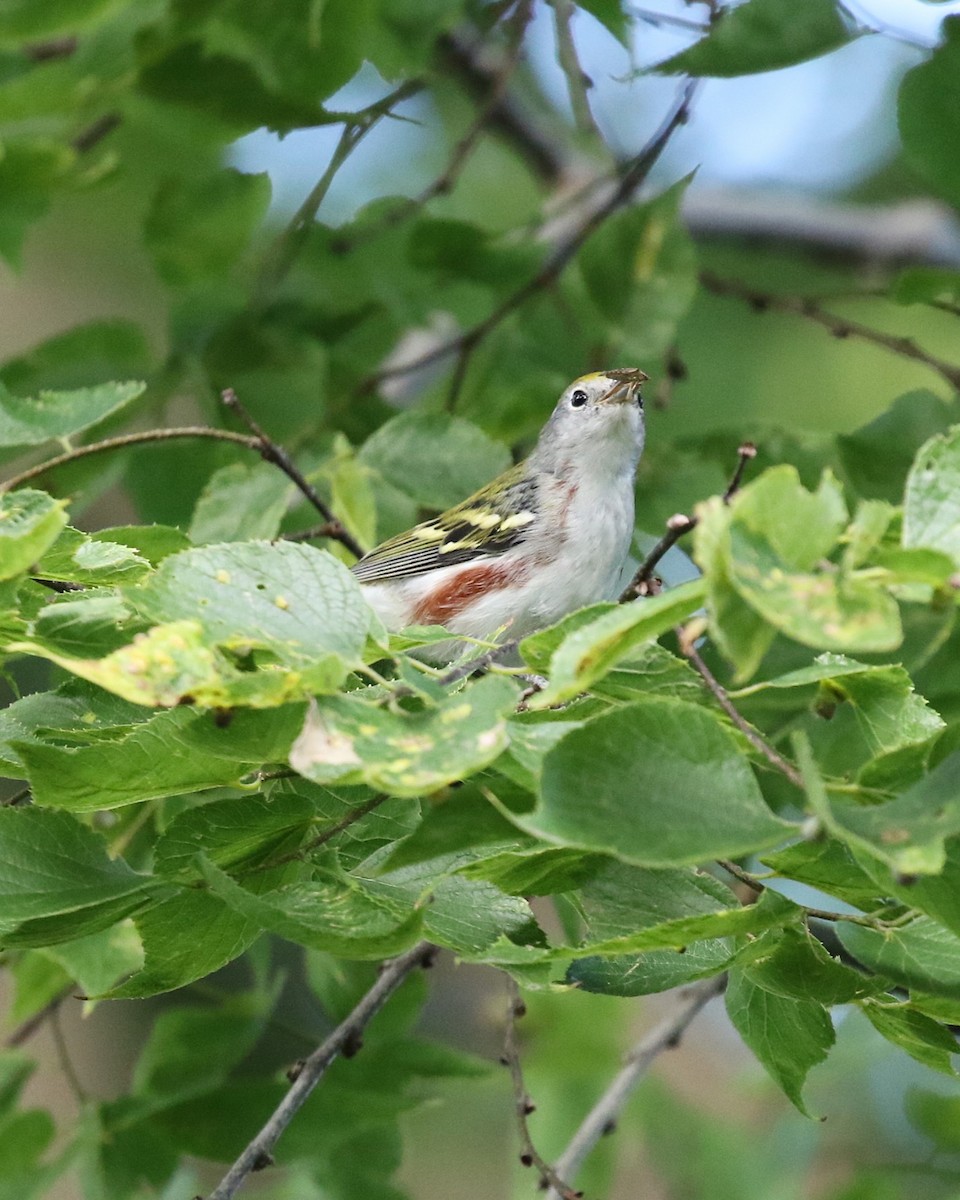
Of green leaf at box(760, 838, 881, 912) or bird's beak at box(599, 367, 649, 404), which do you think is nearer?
green leaf at box(760, 838, 881, 912)

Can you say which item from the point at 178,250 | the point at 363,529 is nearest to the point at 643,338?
the point at 363,529

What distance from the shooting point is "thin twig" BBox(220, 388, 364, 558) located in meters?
2.68

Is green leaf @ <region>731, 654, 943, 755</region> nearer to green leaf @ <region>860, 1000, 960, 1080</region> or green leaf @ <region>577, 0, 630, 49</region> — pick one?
green leaf @ <region>860, 1000, 960, 1080</region>

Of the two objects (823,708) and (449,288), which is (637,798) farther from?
(449,288)

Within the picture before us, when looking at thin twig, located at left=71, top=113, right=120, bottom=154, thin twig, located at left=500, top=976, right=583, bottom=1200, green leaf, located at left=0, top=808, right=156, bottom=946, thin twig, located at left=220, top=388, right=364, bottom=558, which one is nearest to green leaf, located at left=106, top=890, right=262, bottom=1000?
green leaf, located at left=0, top=808, right=156, bottom=946

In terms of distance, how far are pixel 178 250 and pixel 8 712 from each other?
245 centimetres

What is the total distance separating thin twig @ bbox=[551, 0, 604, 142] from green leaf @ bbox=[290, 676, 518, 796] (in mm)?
3450

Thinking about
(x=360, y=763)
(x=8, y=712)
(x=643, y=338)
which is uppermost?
(x=360, y=763)

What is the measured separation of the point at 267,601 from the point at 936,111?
6.73ft

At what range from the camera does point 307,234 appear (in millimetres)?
4371

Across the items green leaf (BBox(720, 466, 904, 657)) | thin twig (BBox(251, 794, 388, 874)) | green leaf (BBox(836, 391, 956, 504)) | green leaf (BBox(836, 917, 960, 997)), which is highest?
green leaf (BBox(720, 466, 904, 657))

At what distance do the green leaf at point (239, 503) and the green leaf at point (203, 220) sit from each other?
1.01 metres

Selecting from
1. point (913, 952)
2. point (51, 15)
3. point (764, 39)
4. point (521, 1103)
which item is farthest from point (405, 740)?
point (51, 15)

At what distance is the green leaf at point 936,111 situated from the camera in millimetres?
2879
